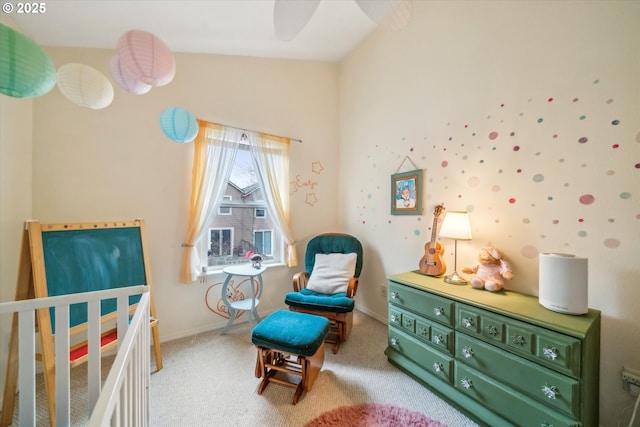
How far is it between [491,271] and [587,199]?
69 cm

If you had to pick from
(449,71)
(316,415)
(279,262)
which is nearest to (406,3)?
(449,71)

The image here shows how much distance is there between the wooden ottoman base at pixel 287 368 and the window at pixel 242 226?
126cm

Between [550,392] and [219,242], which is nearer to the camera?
[550,392]

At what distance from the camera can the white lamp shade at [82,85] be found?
1.32 meters

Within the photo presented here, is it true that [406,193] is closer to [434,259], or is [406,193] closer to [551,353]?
[434,259]

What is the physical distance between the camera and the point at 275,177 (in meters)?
2.85

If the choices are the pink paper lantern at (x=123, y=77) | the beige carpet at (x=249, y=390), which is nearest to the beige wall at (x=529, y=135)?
the beige carpet at (x=249, y=390)

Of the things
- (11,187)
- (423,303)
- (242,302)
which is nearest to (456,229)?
(423,303)

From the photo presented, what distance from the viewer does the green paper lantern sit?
0.91 m

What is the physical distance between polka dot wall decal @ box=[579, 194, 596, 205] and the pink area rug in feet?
5.24

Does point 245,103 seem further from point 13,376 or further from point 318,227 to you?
point 13,376

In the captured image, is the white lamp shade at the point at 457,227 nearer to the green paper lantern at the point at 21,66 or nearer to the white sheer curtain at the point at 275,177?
the white sheer curtain at the point at 275,177

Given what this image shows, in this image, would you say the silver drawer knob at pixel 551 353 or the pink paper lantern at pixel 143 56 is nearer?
the silver drawer knob at pixel 551 353

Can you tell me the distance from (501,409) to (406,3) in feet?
6.97
